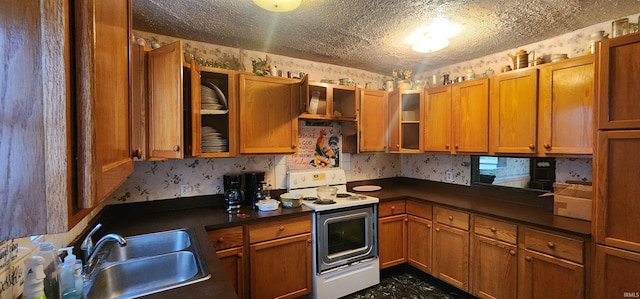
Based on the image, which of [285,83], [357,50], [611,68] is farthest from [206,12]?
[611,68]

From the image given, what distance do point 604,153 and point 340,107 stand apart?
2.11 metres

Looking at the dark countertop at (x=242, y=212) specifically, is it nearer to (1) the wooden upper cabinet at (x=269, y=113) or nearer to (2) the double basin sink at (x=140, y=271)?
(2) the double basin sink at (x=140, y=271)

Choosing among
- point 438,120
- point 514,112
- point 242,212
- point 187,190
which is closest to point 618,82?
point 514,112

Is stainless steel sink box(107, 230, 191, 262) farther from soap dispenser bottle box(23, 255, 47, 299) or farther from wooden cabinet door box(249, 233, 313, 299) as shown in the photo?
soap dispenser bottle box(23, 255, 47, 299)

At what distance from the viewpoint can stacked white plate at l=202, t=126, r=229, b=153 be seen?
217cm

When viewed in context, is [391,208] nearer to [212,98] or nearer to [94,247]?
[212,98]

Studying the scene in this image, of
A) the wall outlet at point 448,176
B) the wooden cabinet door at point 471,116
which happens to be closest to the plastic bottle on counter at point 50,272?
the wooden cabinet door at point 471,116

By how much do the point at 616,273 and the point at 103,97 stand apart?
251 cm

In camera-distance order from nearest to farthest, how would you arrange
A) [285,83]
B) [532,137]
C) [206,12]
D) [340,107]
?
[206,12] → [532,137] → [285,83] → [340,107]

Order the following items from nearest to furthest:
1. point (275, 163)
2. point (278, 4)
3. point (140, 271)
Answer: point (140, 271)
point (278, 4)
point (275, 163)

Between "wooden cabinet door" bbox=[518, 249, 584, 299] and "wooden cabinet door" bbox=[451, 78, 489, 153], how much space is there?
936mm

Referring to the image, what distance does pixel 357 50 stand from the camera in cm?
261

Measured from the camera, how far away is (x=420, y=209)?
2734 mm

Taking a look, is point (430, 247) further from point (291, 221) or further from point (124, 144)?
point (124, 144)
